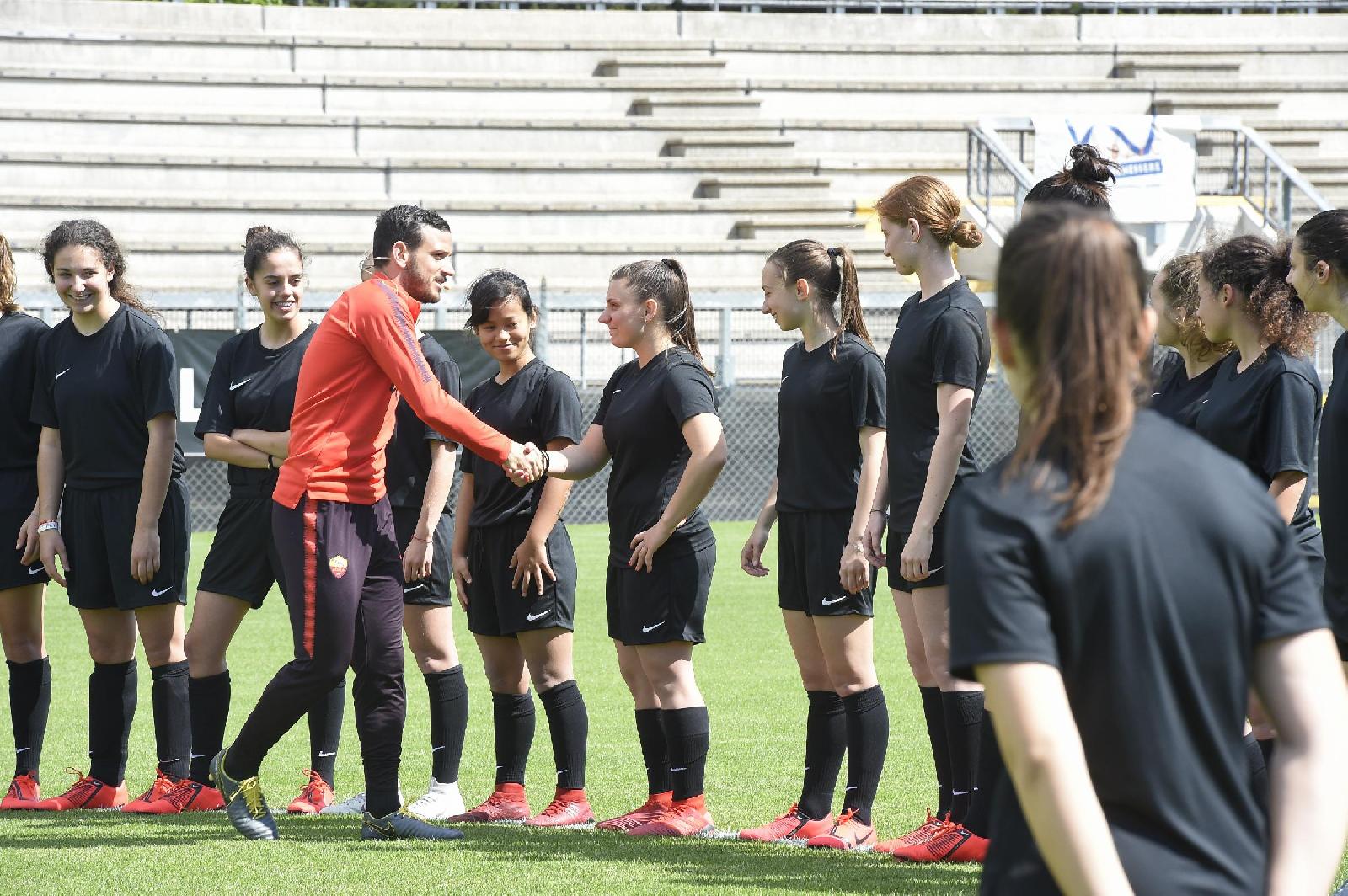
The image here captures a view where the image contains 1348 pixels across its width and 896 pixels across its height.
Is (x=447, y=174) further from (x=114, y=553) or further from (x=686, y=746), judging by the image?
(x=686, y=746)

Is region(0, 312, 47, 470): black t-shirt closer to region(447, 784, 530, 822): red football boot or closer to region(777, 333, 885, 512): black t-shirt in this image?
region(447, 784, 530, 822): red football boot

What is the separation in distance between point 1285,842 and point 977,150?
64.4 ft

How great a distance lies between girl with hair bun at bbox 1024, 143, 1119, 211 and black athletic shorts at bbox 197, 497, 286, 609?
2.85 metres

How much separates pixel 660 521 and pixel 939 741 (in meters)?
1.11

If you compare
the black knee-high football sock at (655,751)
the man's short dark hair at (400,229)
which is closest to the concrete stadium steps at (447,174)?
the man's short dark hair at (400,229)

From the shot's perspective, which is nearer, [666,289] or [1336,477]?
[1336,477]

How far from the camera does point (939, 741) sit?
5.01 metres

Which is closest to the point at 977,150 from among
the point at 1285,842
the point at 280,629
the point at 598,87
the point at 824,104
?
the point at 824,104

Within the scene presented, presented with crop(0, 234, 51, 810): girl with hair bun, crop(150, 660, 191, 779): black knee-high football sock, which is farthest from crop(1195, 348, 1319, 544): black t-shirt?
crop(0, 234, 51, 810): girl with hair bun

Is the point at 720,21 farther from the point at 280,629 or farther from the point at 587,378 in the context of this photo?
the point at 280,629

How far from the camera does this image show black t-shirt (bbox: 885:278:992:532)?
4699 mm

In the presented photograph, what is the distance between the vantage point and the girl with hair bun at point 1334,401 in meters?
4.12

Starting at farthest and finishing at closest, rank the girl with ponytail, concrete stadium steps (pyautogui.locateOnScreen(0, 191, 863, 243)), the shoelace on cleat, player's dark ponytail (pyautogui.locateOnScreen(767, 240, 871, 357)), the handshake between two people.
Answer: concrete stadium steps (pyautogui.locateOnScreen(0, 191, 863, 243)) → player's dark ponytail (pyautogui.locateOnScreen(767, 240, 871, 357)) → the handshake between two people → the shoelace on cleat → the girl with ponytail

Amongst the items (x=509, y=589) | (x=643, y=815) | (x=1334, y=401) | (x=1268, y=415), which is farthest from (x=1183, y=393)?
(x=509, y=589)
